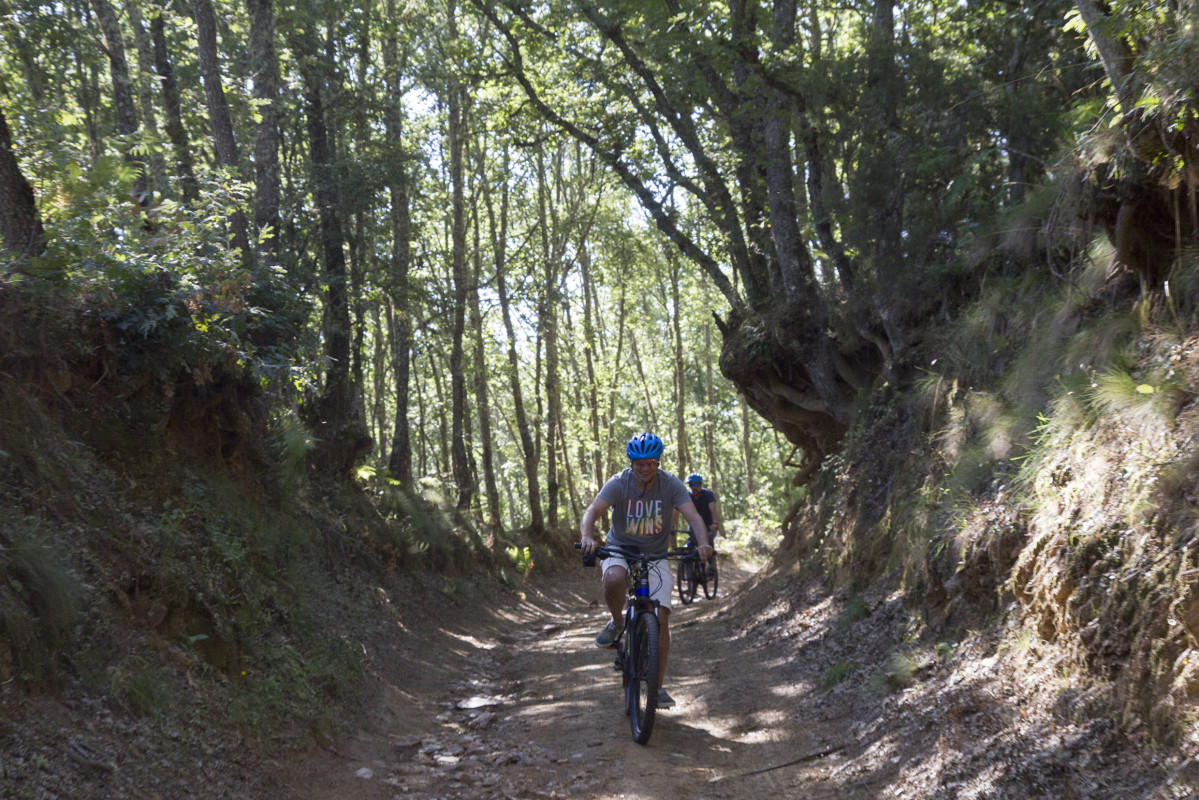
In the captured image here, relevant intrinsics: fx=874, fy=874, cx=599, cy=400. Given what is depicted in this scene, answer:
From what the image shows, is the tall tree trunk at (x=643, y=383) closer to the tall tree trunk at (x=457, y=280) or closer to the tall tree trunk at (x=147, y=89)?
the tall tree trunk at (x=457, y=280)

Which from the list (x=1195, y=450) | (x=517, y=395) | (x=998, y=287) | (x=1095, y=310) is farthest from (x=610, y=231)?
(x=1195, y=450)

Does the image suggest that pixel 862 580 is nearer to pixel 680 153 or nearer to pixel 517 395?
pixel 680 153

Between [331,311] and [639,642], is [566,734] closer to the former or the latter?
[639,642]

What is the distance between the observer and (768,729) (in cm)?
692

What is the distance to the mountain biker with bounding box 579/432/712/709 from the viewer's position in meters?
7.11

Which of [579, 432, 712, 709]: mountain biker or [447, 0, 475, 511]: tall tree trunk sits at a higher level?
[447, 0, 475, 511]: tall tree trunk

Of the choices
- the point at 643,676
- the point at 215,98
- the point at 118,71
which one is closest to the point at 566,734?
the point at 643,676

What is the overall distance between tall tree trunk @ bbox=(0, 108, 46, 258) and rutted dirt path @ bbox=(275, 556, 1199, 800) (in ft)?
15.8

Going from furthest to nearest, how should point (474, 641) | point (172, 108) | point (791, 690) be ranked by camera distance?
1. point (172, 108)
2. point (474, 641)
3. point (791, 690)

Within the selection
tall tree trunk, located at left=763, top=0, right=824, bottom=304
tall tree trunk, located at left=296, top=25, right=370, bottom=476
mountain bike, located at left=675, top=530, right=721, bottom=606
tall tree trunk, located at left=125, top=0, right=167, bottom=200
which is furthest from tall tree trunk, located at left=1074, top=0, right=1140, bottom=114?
tall tree trunk, located at left=296, top=25, right=370, bottom=476

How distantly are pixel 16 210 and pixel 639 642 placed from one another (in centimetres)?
638

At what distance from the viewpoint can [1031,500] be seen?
6.02m

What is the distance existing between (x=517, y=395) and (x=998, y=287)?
16.1 meters

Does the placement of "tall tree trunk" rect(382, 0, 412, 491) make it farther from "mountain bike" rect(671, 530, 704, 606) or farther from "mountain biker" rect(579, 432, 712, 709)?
"mountain biker" rect(579, 432, 712, 709)
